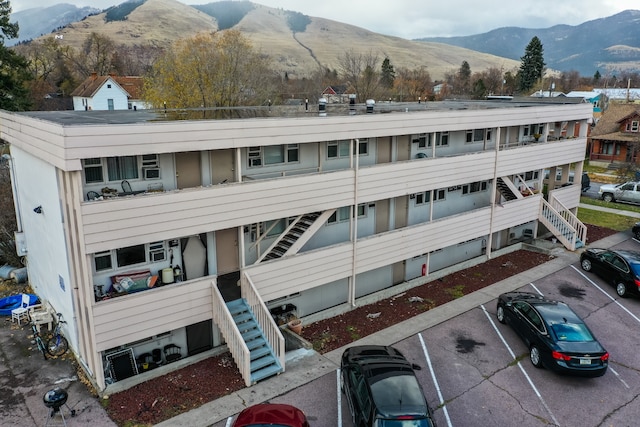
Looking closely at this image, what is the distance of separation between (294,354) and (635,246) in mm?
21978

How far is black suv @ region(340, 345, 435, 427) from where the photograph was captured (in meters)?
10.7

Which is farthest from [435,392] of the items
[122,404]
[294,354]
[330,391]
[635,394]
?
[122,404]

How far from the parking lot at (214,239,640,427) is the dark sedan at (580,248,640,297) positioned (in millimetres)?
1558

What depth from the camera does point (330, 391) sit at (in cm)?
1358

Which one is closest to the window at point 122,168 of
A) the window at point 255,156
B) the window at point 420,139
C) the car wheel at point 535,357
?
the window at point 255,156

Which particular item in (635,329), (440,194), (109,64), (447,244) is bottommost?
(635,329)

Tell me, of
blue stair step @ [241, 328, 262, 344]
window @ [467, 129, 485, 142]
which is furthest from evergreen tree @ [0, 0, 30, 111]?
window @ [467, 129, 485, 142]

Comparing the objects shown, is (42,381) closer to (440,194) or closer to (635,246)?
(440,194)

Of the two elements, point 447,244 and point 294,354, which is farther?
point 447,244

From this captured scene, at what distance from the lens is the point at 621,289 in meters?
20.6

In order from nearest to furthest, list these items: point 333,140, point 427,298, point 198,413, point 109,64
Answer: point 198,413
point 333,140
point 427,298
point 109,64

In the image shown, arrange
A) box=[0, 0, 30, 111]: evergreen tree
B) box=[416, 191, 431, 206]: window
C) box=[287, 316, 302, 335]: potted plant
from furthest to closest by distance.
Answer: box=[0, 0, 30, 111]: evergreen tree → box=[416, 191, 431, 206]: window → box=[287, 316, 302, 335]: potted plant

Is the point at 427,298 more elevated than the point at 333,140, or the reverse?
the point at 333,140

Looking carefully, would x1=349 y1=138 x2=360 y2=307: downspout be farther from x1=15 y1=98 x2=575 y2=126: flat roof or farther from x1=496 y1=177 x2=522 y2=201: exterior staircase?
x1=496 y1=177 x2=522 y2=201: exterior staircase
